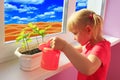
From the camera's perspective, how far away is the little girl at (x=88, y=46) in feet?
2.79

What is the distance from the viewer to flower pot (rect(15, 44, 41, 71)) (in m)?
0.92

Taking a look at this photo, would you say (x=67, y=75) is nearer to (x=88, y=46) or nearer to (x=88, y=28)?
(x=88, y=46)

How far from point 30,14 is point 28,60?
1.18ft

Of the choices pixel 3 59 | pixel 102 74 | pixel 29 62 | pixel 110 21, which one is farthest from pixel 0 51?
pixel 110 21

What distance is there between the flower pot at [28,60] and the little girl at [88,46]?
0.11 meters

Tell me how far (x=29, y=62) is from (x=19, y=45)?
205 millimetres

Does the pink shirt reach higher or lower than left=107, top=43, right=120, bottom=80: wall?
higher

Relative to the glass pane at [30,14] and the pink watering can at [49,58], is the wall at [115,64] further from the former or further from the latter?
the pink watering can at [49,58]

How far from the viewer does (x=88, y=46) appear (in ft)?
3.34

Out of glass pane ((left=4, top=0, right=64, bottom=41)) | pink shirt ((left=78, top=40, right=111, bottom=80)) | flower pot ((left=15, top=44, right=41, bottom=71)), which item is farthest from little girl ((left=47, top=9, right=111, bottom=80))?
glass pane ((left=4, top=0, right=64, bottom=41))

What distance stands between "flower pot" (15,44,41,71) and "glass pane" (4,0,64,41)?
0.62ft

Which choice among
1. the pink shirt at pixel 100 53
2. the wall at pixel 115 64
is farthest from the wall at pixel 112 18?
the pink shirt at pixel 100 53

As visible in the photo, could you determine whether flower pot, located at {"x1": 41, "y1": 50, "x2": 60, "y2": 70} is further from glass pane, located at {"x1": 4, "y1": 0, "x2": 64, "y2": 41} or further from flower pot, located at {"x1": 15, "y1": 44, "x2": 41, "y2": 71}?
glass pane, located at {"x1": 4, "y1": 0, "x2": 64, "y2": 41}

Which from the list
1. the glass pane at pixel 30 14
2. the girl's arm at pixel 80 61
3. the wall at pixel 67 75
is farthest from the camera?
the wall at pixel 67 75
